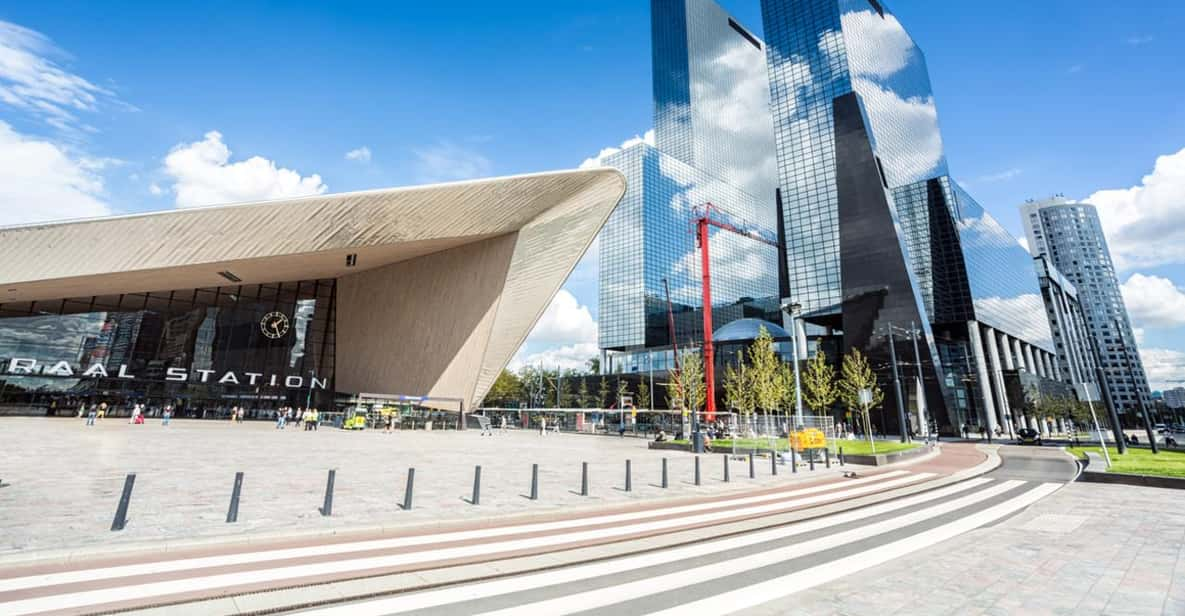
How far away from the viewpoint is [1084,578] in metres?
5.36

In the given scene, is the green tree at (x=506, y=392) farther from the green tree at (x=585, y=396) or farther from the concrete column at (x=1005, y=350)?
the concrete column at (x=1005, y=350)

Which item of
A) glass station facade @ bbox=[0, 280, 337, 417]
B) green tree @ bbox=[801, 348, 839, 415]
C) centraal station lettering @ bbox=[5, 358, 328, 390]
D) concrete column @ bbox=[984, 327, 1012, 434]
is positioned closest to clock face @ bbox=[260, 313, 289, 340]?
glass station facade @ bbox=[0, 280, 337, 417]

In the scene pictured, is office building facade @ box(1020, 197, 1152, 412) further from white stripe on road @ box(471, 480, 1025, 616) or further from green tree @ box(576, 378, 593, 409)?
white stripe on road @ box(471, 480, 1025, 616)

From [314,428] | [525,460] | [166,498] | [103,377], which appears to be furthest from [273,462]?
[103,377]

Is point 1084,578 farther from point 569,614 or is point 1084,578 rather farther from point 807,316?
point 807,316

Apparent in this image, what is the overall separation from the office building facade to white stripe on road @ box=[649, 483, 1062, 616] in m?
169

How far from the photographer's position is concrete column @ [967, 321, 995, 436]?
5962cm

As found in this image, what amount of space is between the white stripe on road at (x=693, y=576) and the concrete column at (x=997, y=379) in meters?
72.7

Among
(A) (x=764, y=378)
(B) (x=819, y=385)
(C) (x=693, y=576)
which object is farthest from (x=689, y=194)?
(C) (x=693, y=576)

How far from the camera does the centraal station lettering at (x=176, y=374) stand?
37.5 meters

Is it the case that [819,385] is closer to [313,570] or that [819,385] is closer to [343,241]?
[343,241]

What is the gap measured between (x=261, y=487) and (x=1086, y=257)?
629 ft

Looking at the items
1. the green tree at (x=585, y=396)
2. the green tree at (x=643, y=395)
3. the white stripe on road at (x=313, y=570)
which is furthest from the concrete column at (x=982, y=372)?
the white stripe on road at (x=313, y=570)

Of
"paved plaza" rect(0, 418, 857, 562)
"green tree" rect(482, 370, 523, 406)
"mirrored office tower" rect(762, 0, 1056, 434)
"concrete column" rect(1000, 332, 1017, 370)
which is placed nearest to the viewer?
"paved plaza" rect(0, 418, 857, 562)
